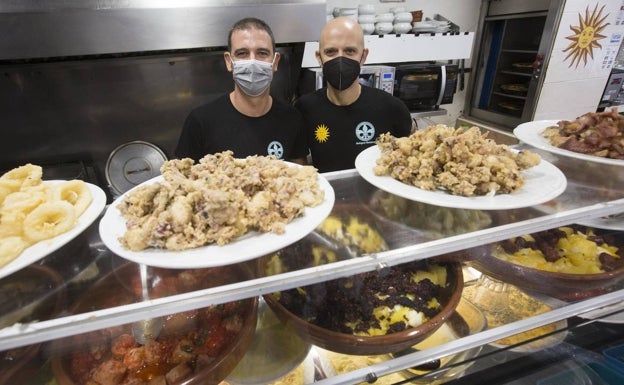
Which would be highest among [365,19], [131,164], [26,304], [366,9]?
[366,9]

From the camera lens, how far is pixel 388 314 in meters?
1.32

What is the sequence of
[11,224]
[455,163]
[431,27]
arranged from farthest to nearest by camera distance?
[431,27] → [455,163] → [11,224]

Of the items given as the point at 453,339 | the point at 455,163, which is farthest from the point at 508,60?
the point at 453,339

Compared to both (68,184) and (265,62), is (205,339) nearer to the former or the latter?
(68,184)

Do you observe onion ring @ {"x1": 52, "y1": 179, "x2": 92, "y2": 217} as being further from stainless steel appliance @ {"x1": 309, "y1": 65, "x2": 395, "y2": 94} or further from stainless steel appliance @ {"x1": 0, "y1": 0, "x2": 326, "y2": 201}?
stainless steel appliance @ {"x1": 309, "y1": 65, "x2": 395, "y2": 94}

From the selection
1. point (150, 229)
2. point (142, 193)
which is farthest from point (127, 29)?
point (150, 229)

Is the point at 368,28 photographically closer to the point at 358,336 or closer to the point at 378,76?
the point at 378,76

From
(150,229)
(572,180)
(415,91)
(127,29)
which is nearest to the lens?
(150,229)

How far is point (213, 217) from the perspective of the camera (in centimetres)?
102

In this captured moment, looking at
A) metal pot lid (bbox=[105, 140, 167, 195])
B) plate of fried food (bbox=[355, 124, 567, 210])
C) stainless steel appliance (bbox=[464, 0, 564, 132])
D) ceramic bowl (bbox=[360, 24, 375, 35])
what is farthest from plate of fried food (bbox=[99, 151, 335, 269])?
stainless steel appliance (bbox=[464, 0, 564, 132])

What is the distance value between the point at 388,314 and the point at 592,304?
1.09 m

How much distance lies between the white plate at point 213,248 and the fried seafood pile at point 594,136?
4.84 ft

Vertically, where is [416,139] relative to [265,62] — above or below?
below

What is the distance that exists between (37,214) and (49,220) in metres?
0.04
